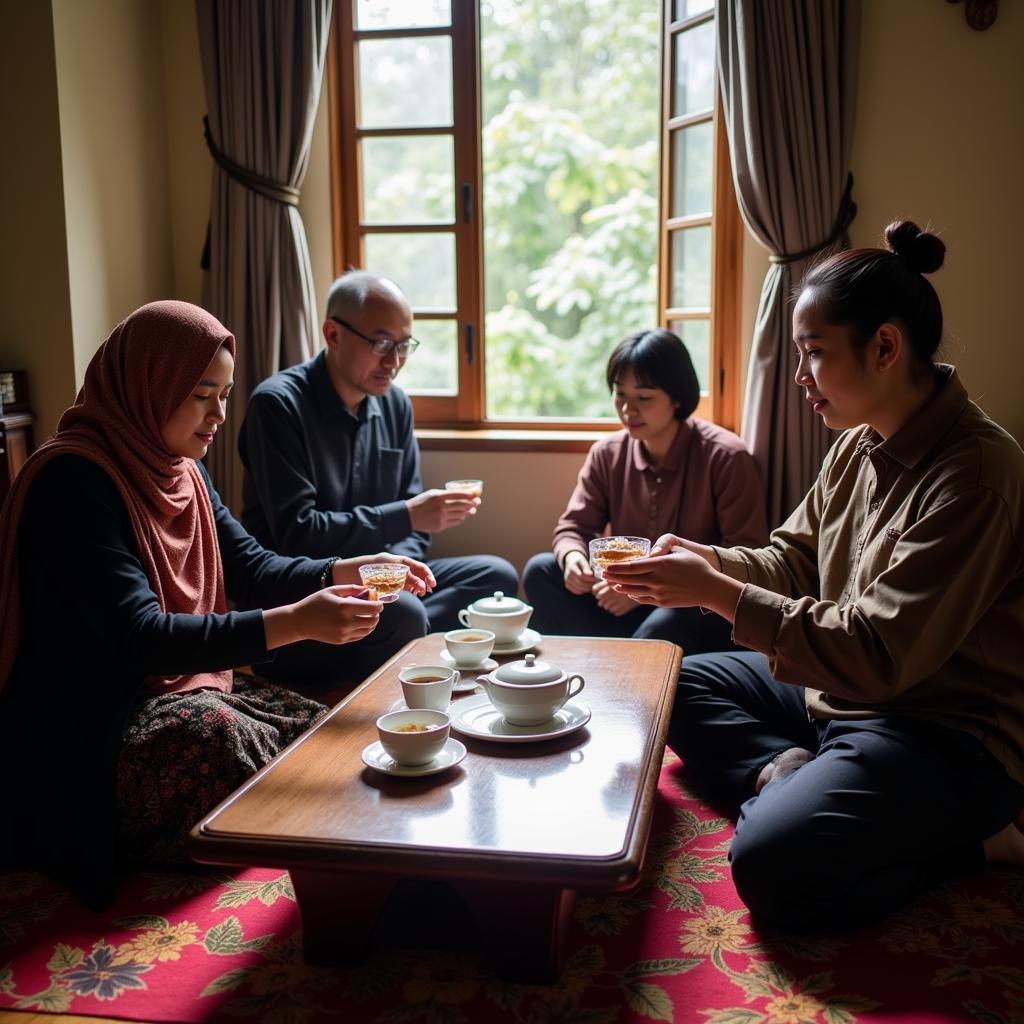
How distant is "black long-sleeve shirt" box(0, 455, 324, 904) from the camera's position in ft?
6.43

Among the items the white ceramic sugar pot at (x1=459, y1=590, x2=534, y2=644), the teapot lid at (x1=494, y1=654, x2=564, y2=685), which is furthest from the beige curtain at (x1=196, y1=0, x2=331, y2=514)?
the teapot lid at (x1=494, y1=654, x2=564, y2=685)

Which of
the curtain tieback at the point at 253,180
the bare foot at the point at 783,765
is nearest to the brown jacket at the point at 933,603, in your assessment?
the bare foot at the point at 783,765

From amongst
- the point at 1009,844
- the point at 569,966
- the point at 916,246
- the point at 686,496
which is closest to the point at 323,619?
the point at 569,966

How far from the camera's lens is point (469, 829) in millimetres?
1550

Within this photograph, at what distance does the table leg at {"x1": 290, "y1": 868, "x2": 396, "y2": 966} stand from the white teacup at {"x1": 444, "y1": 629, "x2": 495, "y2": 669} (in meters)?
0.58

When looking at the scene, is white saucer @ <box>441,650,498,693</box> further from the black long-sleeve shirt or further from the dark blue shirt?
the dark blue shirt

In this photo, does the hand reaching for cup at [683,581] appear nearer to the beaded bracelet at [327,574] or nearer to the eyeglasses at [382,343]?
the beaded bracelet at [327,574]

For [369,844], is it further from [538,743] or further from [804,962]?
[804,962]

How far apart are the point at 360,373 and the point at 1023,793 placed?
2063 millimetres

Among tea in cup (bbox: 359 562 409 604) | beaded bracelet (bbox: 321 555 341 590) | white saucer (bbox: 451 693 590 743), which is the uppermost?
tea in cup (bbox: 359 562 409 604)

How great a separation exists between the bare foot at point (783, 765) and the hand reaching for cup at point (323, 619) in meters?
0.86

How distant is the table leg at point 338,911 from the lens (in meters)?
1.70

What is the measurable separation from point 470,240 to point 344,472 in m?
1.09

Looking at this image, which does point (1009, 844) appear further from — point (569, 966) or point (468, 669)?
point (468, 669)
